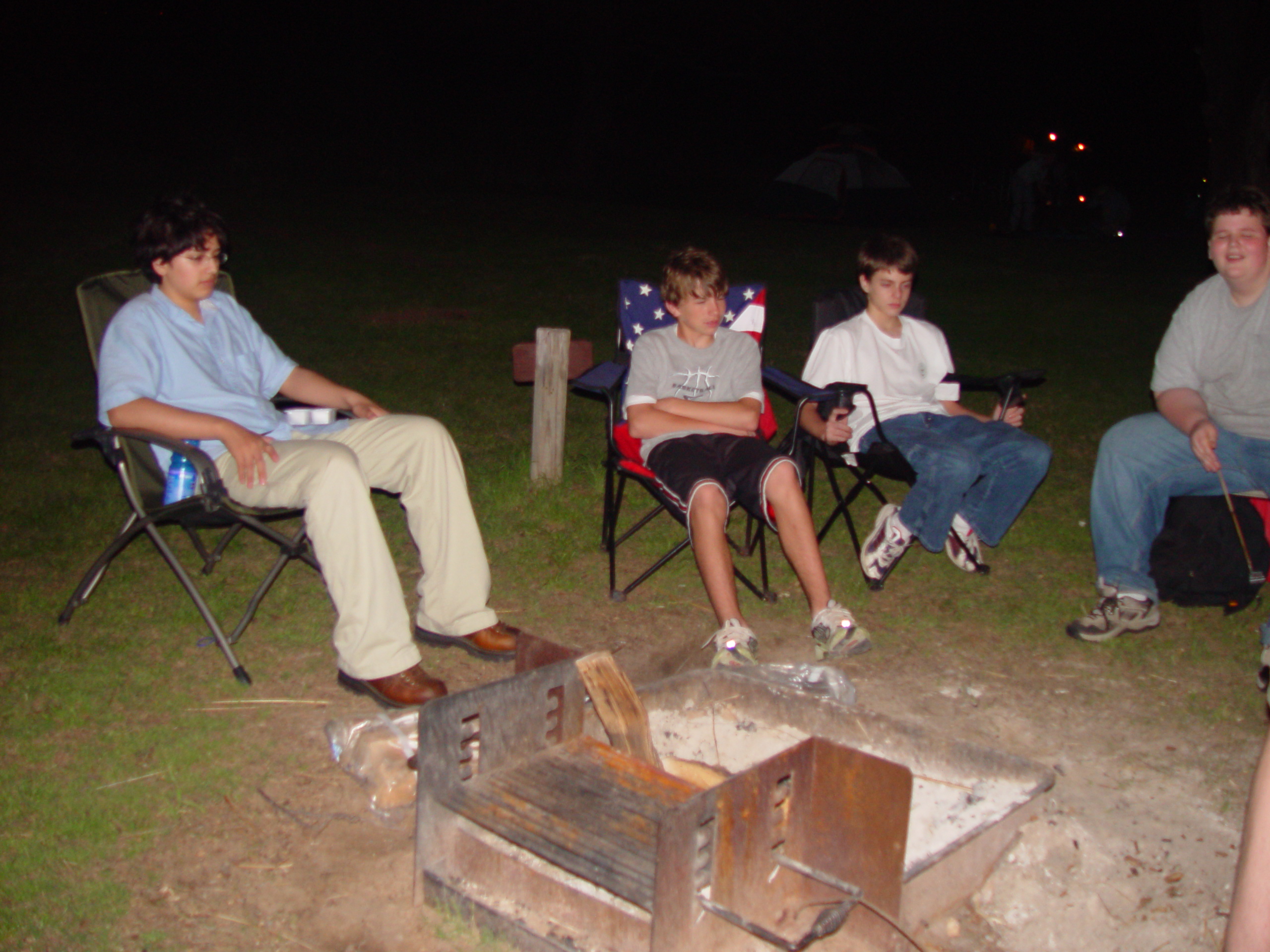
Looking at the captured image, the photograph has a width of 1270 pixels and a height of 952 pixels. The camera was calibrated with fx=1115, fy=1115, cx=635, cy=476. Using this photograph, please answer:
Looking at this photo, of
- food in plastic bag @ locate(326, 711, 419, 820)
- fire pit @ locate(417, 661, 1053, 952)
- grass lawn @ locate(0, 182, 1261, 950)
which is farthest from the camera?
grass lawn @ locate(0, 182, 1261, 950)

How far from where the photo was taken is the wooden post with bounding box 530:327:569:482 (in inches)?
170

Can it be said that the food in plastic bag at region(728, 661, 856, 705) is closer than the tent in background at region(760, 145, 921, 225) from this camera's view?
Yes

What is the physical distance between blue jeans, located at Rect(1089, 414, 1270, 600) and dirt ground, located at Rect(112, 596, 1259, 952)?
1.21 feet

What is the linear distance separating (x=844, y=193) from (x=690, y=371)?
1248 cm

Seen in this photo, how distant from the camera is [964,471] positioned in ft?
12.1

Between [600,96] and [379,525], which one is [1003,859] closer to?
[379,525]

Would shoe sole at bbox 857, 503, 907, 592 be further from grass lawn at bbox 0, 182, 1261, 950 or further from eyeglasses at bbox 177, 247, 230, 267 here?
eyeglasses at bbox 177, 247, 230, 267

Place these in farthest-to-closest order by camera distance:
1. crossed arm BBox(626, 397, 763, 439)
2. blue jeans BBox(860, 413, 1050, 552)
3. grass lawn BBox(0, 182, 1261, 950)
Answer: blue jeans BBox(860, 413, 1050, 552) < crossed arm BBox(626, 397, 763, 439) < grass lawn BBox(0, 182, 1261, 950)

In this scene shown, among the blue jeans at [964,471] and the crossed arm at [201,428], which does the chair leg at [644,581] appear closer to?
the blue jeans at [964,471]

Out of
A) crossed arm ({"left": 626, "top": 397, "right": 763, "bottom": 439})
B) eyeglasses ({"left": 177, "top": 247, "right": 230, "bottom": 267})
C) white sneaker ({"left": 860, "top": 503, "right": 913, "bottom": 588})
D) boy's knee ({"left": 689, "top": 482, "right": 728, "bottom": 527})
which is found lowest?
white sneaker ({"left": 860, "top": 503, "right": 913, "bottom": 588})

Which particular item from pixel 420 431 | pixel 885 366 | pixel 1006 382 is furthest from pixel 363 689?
pixel 1006 382

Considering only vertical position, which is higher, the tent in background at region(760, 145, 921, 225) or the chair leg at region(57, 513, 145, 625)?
the tent in background at region(760, 145, 921, 225)

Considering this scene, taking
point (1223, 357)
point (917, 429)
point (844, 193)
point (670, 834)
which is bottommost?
point (670, 834)

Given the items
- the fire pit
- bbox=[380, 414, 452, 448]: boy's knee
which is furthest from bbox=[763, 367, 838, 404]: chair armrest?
the fire pit
